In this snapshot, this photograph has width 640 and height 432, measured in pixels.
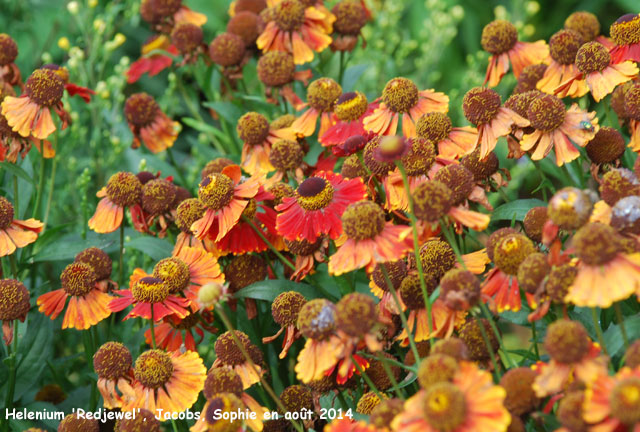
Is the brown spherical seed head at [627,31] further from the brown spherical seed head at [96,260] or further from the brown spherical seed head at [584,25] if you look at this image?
the brown spherical seed head at [96,260]

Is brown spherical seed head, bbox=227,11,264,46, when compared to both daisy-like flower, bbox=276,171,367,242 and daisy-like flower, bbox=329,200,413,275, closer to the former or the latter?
daisy-like flower, bbox=276,171,367,242

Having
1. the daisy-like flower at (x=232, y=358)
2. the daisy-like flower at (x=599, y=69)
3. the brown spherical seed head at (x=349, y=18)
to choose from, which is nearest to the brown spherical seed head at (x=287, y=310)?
the daisy-like flower at (x=232, y=358)

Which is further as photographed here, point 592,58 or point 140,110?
point 140,110

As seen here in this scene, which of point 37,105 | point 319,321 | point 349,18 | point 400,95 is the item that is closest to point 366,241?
point 319,321

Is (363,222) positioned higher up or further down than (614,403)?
higher up

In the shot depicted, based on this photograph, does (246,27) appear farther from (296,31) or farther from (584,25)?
(584,25)

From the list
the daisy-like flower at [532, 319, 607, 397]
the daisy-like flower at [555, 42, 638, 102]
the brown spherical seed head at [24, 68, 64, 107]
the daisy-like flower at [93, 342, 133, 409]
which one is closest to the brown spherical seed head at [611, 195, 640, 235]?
the daisy-like flower at [532, 319, 607, 397]

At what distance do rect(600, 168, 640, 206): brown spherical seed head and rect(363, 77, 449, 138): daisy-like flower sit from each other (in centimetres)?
42

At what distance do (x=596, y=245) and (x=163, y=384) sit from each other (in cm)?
65

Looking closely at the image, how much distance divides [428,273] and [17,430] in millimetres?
802

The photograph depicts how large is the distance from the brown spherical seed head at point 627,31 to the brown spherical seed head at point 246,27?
2.65 ft

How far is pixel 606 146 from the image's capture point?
1.23m

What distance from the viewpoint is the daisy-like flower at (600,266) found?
83 centimetres

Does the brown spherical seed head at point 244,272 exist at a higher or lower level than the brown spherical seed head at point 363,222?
higher
